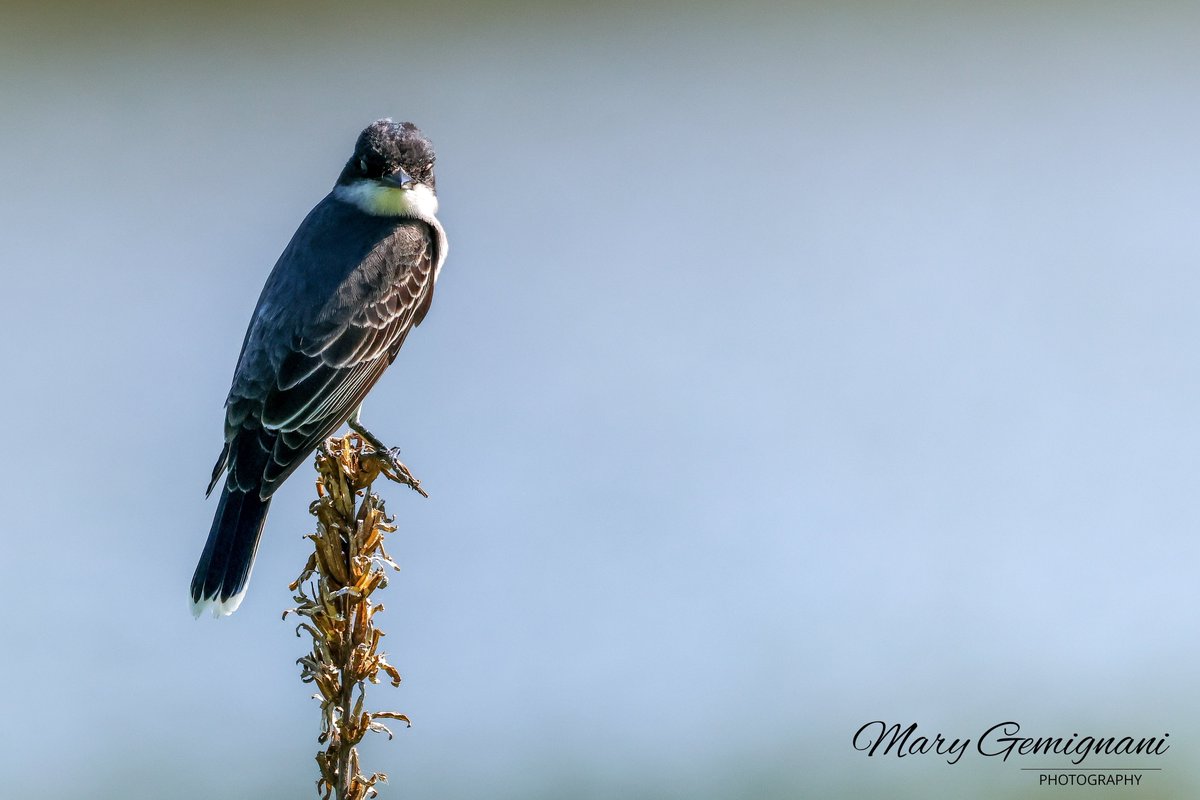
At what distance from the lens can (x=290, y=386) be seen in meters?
3.95

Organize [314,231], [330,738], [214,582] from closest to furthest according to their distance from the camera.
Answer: [330,738]
[214,582]
[314,231]

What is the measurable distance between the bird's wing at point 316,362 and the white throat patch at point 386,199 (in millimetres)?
113

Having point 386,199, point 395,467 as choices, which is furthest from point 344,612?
point 386,199

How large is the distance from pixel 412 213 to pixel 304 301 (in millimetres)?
685

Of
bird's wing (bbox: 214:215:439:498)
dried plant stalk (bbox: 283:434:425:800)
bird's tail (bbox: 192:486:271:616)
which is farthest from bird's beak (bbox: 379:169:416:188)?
dried plant stalk (bbox: 283:434:425:800)

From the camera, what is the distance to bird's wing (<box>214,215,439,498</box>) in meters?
3.76

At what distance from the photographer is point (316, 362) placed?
404 centimetres

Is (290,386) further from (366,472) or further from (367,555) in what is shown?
(367,555)

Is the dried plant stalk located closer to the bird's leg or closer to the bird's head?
the bird's leg

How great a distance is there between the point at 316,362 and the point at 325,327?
5.8 inches

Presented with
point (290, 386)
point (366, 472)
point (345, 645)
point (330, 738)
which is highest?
point (290, 386)

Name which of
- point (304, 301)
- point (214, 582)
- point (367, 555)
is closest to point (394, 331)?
point (304, 301)

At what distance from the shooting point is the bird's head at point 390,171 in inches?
181

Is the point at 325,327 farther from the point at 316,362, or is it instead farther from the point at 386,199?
the point at 386,199
